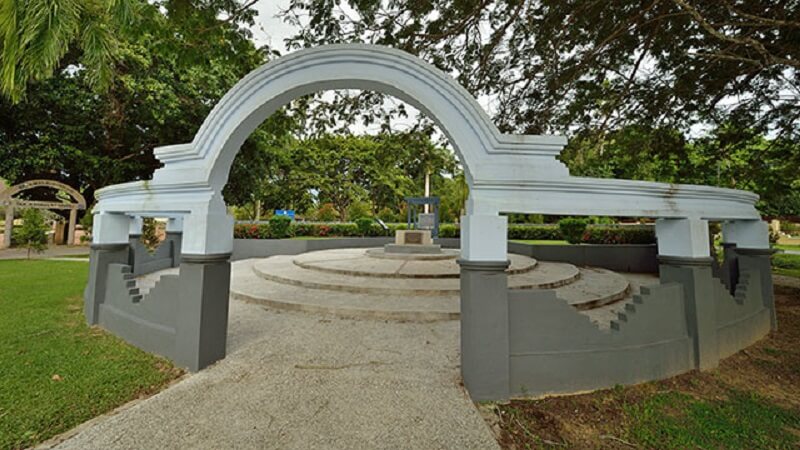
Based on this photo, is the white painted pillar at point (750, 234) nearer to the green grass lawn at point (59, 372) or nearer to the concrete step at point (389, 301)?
the concrete step at point (389, 301)

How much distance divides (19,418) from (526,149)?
442cm

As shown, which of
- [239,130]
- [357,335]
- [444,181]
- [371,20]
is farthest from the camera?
[444,181]

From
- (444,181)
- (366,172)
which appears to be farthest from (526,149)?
(444,181)

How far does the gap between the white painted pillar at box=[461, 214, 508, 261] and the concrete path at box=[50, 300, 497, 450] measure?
1194 mm

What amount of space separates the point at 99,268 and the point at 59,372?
1.71 m

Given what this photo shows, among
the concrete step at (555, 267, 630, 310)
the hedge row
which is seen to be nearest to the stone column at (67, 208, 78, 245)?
the hedge row

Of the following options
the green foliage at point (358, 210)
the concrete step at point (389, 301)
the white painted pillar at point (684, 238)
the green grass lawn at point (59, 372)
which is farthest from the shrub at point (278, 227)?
the green foliage at point (358, 210)

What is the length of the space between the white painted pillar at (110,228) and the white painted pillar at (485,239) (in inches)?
188

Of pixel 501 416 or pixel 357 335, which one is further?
pixel 357 335

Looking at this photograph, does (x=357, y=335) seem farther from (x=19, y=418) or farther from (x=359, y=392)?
(x=19, y=418)

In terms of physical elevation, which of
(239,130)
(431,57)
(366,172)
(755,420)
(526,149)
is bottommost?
(755,420)

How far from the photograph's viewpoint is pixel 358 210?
29.0 metres

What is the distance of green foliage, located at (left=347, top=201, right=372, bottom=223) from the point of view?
28.7 meters

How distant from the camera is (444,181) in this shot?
106 ft
